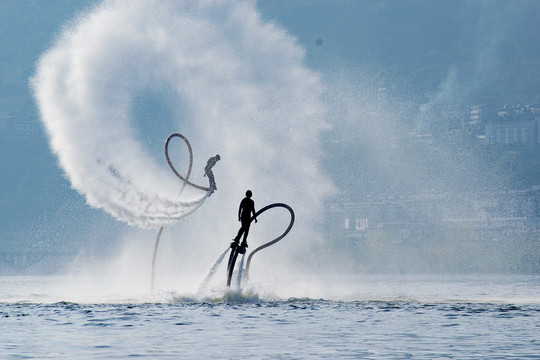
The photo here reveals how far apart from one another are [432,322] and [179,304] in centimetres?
1404

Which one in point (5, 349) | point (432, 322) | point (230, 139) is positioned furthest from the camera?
point (230, 139)

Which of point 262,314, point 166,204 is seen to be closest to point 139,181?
point 166,204

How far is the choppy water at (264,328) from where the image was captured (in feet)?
109

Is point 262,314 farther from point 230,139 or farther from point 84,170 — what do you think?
point 230,139

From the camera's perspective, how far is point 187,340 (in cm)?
3634

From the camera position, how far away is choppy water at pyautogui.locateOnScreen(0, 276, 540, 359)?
33188mm

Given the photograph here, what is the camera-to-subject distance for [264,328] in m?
39.9

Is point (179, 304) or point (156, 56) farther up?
point (156, 56)

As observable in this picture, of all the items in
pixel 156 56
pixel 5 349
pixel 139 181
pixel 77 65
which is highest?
pixel 156 56

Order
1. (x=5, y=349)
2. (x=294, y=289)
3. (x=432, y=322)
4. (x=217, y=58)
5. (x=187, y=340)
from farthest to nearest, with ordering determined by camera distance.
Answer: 1. (x=217, y=58)
2. (x=294, y=289)
3. (x=432, y=322)
4. (x=187, y=340)
5. (x=5, y=349)

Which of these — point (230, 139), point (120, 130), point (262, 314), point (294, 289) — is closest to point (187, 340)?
point (262, 314)

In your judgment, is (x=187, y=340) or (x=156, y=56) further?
(x=156, y=56)

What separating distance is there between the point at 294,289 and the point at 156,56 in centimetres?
1666

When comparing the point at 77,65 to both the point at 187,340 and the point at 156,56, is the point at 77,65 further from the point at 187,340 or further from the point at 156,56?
the point at 187,340
